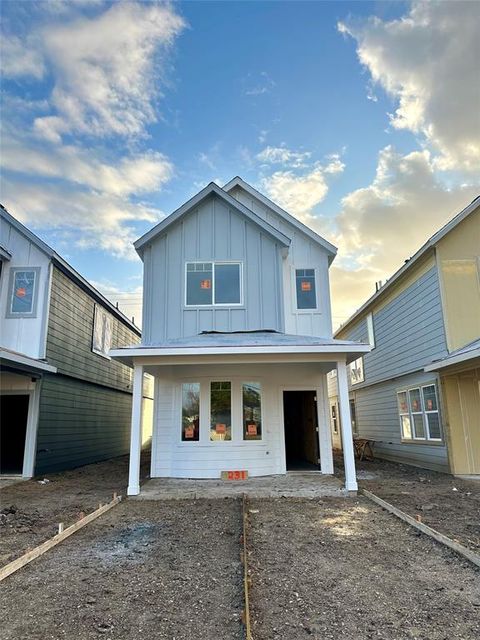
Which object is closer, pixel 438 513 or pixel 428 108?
pixel 438 513

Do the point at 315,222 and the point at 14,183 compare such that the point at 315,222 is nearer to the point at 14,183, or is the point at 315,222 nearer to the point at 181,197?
the point at 181,197

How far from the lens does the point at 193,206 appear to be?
10.7 meters

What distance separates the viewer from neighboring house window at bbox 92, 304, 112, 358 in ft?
46.6

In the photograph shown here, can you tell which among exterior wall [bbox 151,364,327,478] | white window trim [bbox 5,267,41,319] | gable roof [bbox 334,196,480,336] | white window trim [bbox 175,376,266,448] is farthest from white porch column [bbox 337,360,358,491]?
white window trim [bbox 5,267,41,319]

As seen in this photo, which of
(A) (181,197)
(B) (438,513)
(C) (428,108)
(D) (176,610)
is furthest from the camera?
(A) (181,197)

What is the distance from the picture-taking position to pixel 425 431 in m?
11.3

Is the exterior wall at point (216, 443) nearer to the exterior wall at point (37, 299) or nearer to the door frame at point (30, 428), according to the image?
the door frame at point (30, 428)

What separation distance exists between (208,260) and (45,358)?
5054 mm

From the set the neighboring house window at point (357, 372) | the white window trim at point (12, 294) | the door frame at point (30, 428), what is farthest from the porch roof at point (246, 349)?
the neighboring house window at point (357, 372)

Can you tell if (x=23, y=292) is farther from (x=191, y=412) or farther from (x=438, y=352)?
(x=438, y=352)

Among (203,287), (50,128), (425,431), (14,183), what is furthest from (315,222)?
(14,183)

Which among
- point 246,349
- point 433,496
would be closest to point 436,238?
point 246,349

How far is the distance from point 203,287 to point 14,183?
7.62 metres

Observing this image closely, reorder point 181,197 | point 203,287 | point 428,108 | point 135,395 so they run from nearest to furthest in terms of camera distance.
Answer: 1. point 135,395
2. point 203,287
3. point 428,108
4. point 181,197
